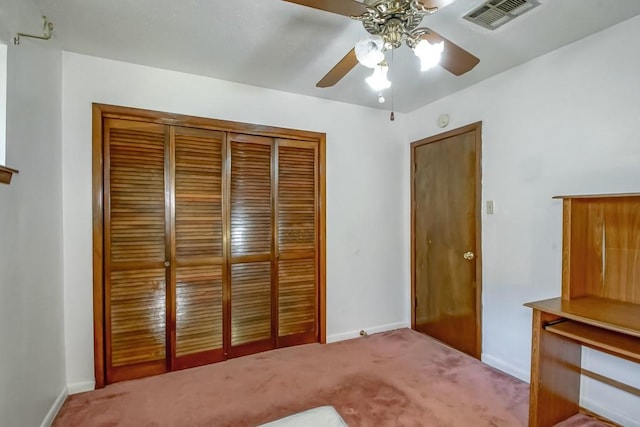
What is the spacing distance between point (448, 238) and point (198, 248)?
2292 millimetres

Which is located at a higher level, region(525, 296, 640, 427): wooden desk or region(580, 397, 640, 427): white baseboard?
region(525, 296, 640, 427): wooden desk

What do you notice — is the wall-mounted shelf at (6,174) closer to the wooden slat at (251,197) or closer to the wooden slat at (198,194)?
the wooden slat at (198,194)

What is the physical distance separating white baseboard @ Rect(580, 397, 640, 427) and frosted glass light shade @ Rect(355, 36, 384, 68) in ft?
7.92

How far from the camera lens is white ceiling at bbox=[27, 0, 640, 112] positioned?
1721 millimetres

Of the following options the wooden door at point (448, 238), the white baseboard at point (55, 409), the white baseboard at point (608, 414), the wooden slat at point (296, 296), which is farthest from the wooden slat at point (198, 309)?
the white baseboard at point (608, 414)

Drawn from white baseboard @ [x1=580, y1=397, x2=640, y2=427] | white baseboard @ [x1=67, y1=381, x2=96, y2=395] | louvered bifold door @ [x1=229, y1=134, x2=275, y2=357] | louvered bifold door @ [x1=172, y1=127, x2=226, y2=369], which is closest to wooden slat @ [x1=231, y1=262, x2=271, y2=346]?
louvered bifold door @ [x1=229, y1=134, x2=275, y2=357]

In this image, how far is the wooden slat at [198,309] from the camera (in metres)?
2.52

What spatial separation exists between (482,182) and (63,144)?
326 cm

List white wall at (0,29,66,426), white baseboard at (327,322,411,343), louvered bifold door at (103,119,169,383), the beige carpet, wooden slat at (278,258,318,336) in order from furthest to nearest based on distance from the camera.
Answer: white baseboard at (327,322,411,343), wooden slat at (278,258,318,336), louvered bifold door at (103,119,169,383), the beige carpet, white wall at (0,29,66,426)

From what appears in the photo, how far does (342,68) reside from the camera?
5.50 feet

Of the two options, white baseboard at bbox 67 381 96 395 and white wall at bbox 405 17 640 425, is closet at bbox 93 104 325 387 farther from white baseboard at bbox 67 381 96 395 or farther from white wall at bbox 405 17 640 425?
white wall at bbox 405 17 640 425

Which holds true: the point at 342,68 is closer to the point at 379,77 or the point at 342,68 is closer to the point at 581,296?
the point at 379,77

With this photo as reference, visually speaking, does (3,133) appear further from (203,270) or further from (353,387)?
(353,387)

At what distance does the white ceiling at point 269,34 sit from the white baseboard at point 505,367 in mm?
2305
